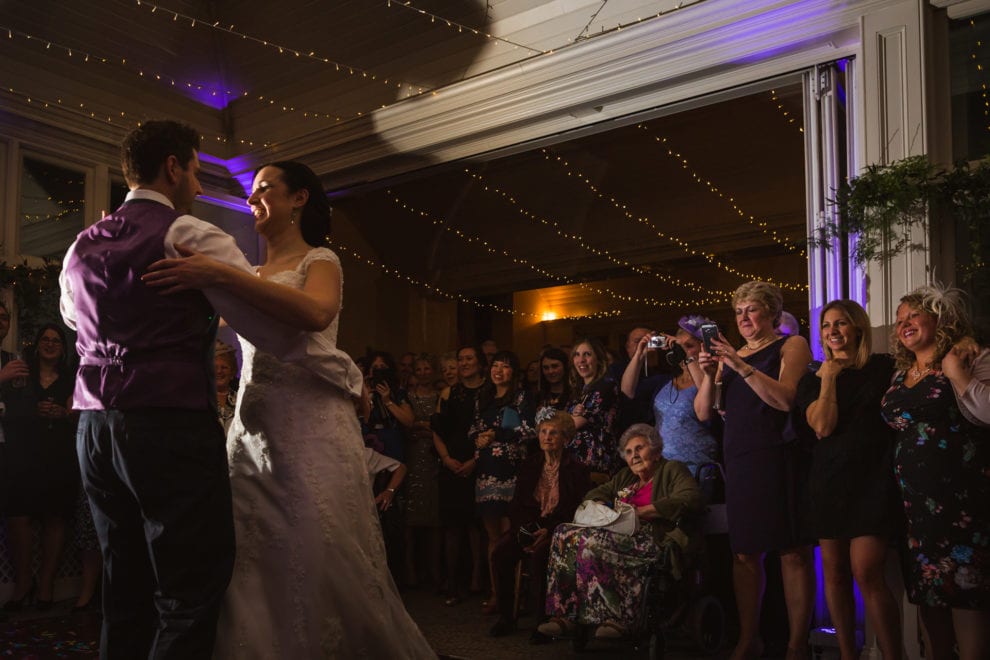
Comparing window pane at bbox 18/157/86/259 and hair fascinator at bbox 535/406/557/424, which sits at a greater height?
window pane at bbox 18/157/86/259

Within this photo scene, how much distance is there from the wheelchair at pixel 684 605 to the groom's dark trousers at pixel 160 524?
2.31 metres

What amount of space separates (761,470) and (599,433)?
1.29 meters

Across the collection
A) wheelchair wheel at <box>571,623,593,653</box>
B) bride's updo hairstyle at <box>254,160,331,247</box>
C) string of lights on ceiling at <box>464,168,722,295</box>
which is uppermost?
string of lights on ceiling at <box>464,168,722,295</box>

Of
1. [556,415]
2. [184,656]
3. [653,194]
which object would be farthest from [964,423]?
[653,194]

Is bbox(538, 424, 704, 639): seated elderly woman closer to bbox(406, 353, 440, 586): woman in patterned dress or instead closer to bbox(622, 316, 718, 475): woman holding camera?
bbox(622, 316, 718, 475): woman holding camera

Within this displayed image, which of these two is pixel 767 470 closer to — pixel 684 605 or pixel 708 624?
pixel 684 605

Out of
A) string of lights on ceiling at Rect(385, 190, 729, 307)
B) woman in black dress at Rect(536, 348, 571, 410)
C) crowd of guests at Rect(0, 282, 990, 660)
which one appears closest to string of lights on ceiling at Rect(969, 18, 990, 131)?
crowd of guests at Rect(0, 282, 990, 660)

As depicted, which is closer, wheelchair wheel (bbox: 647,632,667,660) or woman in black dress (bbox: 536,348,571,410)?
wheelchair wheel (bbox: 647,632,667,660)

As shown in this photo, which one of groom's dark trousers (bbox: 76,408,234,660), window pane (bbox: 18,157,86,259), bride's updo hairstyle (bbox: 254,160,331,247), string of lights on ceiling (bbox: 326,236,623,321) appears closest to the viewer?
groom's dark trousers (bbox: 76,408,234,660)

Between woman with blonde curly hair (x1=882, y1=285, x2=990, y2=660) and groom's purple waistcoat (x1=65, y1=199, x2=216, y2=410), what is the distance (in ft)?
8.30

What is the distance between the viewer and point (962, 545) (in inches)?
124

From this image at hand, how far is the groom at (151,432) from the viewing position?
5.93ft

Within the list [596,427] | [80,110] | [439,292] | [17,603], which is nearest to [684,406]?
[596,427]

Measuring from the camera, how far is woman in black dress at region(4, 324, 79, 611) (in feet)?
17.3
